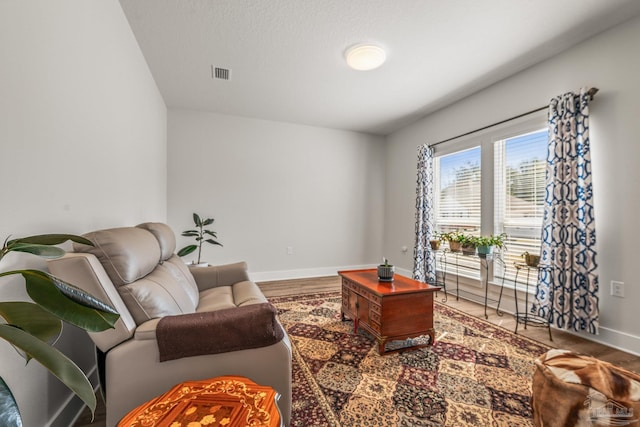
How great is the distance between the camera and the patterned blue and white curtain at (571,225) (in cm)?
235

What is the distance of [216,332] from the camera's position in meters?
1.22

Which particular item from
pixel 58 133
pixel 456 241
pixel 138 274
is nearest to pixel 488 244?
pixel 456 241

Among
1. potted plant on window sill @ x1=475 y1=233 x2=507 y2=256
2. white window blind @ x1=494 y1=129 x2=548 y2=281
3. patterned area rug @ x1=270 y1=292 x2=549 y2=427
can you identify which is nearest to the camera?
patterned area rug @ x1=270 y1=292 x2=549 y2=427

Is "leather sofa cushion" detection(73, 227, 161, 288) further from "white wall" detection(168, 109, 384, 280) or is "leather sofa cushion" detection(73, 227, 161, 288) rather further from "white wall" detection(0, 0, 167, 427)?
"white wall" detection(168, 109, 384, 280)

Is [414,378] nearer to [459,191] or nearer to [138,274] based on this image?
[138,274]

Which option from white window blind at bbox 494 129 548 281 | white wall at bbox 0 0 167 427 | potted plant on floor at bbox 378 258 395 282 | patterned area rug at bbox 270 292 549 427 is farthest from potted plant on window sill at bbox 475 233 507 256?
white wall at bbox 0 0 167 427

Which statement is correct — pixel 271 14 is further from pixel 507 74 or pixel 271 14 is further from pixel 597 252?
pixel 597 252

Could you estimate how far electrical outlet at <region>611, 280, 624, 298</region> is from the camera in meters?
2.25

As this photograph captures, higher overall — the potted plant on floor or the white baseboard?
the potted plant on floor

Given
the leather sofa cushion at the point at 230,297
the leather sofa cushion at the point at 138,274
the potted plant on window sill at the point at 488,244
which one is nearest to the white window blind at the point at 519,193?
the potted plant on window sill at the point at 488,244

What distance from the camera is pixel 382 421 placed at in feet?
4.76

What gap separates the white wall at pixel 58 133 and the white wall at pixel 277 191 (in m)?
1.81

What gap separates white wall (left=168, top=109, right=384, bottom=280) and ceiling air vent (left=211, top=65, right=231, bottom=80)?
118cm

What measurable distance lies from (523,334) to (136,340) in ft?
9.78
